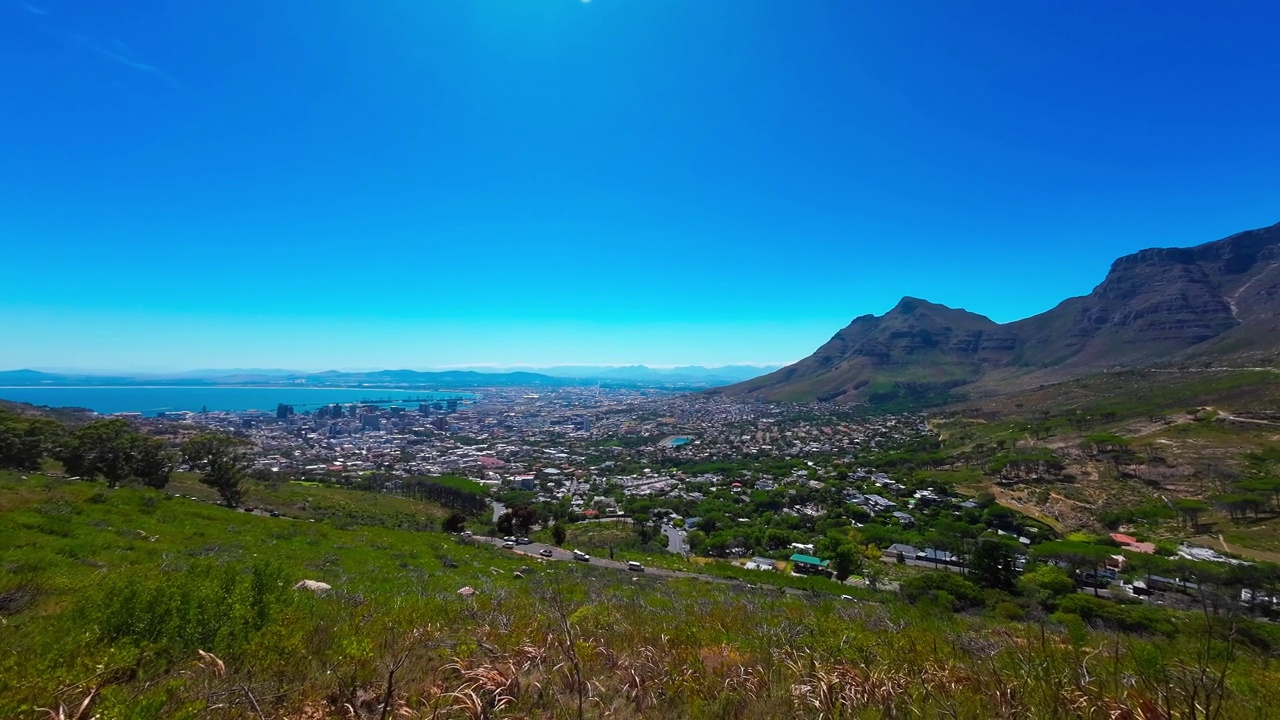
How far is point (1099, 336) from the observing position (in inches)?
5881

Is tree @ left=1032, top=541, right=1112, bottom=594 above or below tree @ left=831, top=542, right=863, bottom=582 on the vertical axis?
below

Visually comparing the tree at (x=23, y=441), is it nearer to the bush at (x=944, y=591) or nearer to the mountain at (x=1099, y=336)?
the bush at (x=944, y=591)

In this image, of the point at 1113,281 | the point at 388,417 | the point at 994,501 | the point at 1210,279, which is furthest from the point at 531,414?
the point at 1210,279

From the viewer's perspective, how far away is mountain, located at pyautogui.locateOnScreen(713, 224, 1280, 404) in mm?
126750

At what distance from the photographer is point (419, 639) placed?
4207 mm

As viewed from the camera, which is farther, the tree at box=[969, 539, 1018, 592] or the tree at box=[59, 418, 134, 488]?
the tree at box=[969, 539, 1018, 592]

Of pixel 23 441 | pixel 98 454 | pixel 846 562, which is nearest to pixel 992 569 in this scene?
pixel 846 562

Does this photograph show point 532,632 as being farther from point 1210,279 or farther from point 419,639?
point 1210,279

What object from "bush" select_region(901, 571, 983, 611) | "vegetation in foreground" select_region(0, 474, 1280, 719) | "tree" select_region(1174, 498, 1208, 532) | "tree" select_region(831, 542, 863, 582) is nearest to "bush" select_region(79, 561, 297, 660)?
"vegetation in foreground" select_region(0, 474, 1280, 719)

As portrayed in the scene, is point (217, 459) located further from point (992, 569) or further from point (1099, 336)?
point (1099, 336)

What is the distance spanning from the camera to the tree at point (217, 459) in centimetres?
2123

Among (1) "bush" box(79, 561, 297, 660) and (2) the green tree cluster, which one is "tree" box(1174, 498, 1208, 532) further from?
(2) the green tree cluster

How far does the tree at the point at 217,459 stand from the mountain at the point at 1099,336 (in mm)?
143266

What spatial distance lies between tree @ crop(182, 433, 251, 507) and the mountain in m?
143
